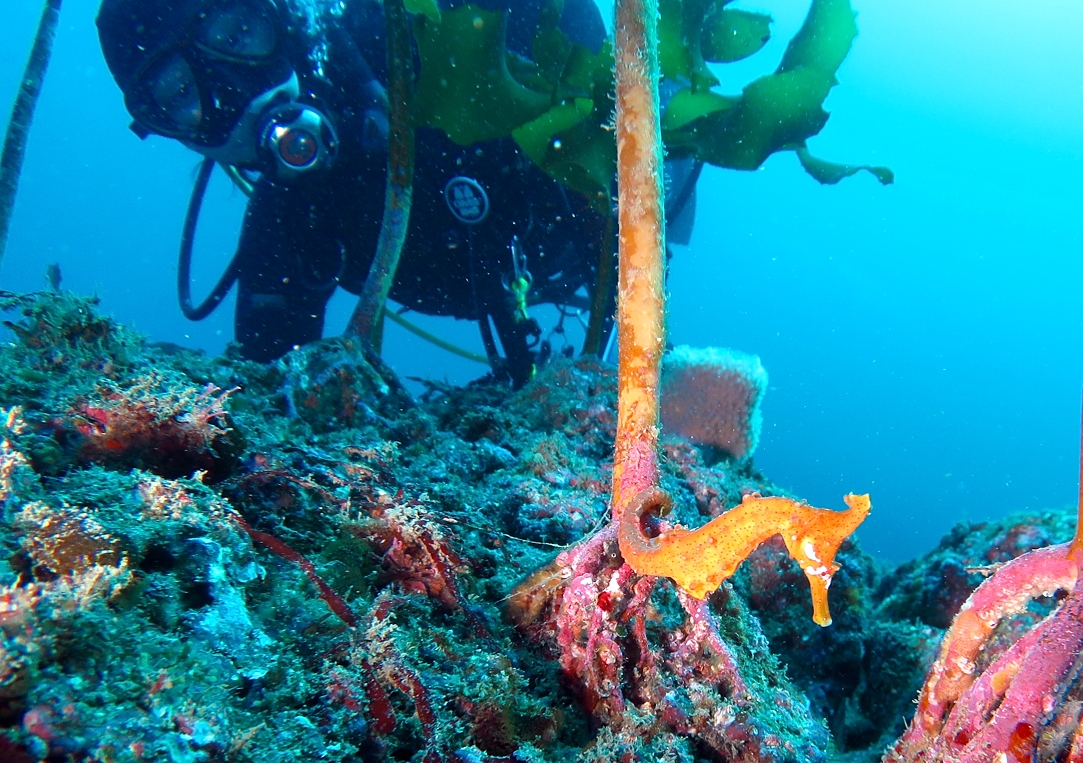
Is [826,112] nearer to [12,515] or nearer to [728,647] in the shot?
[728,647]

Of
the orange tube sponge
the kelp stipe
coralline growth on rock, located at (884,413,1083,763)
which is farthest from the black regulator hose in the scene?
coralline growth on rock, located at (884,413,1083,763)

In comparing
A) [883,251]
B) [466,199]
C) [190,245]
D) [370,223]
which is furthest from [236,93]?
[883,251]

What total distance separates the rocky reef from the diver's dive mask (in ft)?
8.02

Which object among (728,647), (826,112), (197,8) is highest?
(197,8)

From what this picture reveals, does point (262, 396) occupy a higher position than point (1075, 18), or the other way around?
point (1075, 18)

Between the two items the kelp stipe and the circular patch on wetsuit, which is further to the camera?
the circular patch on wetsuit

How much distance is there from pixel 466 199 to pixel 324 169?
114 centimetres

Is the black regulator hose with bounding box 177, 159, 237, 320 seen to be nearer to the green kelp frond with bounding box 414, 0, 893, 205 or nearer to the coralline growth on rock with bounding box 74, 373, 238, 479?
the green kelp frond with bounding box 414, 0, 893, 205

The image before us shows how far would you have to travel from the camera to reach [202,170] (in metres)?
5.57

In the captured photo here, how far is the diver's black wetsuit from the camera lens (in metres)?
4.60

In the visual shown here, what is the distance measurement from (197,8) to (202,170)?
202 cm

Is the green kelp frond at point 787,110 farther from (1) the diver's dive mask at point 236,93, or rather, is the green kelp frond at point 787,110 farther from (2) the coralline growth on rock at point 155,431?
(2) the coralline growth on rock at point 155,431

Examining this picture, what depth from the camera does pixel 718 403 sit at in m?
3.66

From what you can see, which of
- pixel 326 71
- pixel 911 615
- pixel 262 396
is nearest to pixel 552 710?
pixel 262 396
